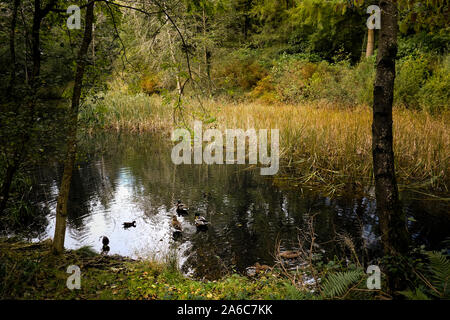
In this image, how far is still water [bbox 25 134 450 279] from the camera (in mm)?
3701

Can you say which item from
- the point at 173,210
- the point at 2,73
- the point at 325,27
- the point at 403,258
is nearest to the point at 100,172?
the point at 173,210

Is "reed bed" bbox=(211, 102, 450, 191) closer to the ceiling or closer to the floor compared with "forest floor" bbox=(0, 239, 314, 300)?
closer to the ceiling

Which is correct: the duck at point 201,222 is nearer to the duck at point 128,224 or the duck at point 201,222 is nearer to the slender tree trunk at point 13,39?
the duck at point 128,224

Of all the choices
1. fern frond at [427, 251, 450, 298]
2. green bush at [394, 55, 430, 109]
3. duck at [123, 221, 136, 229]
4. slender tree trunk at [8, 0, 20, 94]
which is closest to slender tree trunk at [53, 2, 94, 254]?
slender tree trunk at [8, 0, 20, 94]

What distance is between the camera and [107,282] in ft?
8.63

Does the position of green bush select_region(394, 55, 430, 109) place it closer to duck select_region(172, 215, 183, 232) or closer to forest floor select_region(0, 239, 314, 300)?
duck select_region(172, 215, 183, 232)

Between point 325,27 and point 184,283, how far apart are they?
16.6 meters

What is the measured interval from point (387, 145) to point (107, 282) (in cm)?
260

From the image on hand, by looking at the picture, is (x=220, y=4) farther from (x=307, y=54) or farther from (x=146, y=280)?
(x=307, y=54)

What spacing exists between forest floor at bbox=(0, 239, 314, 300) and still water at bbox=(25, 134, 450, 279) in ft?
1.51

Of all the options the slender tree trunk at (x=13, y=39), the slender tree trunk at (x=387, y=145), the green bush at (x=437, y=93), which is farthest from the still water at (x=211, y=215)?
the green bush at (x=437, y=93)

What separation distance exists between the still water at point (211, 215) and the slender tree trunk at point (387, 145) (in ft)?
2.43

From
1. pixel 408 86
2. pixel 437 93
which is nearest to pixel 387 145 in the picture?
pixel 437 93

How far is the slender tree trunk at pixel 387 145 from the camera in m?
2.16
